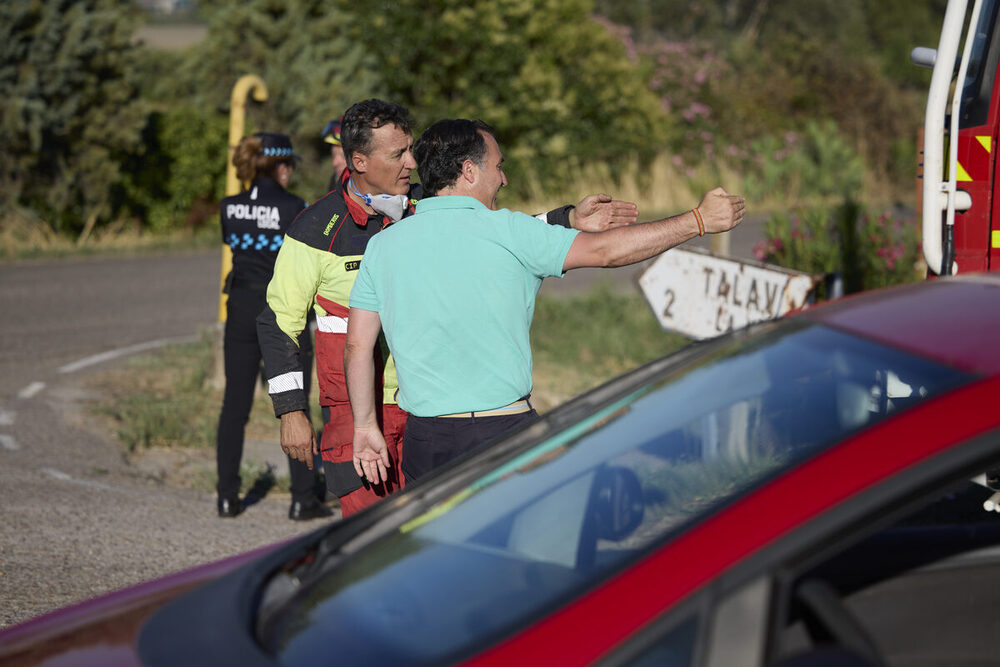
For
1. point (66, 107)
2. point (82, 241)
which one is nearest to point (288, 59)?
point (66, 107)

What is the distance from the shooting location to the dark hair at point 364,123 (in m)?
4.07

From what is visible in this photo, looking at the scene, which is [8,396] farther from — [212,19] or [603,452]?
[212,19]

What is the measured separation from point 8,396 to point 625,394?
23.0 feet

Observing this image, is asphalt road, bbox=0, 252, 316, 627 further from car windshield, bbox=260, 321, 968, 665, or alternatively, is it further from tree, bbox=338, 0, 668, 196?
tree, bbox=338, 0, 668, 196

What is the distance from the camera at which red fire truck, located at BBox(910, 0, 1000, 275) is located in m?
4.55

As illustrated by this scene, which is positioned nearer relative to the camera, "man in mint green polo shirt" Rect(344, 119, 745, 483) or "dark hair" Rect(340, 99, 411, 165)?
"man in mint green polo shirt" Rect(344, 119, 745, 483)

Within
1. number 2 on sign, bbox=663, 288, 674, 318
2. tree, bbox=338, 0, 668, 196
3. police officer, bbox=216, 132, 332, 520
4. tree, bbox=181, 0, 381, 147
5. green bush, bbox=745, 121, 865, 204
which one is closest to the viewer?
police officer, bbox=216, 132, 332, 520

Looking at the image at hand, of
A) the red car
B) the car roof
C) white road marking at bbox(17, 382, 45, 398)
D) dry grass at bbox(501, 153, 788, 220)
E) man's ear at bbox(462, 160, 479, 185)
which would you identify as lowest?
white road marking at bbox(17, 382, 45, 398)

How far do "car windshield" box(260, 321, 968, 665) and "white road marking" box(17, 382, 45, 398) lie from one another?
6844 millimetres

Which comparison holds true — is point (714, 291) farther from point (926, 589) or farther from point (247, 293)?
point (926, 589)

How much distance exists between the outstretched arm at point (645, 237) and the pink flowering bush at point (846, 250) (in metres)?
6.57

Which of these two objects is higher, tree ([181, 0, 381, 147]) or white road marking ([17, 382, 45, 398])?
tree ([181, 0, 381, 147])

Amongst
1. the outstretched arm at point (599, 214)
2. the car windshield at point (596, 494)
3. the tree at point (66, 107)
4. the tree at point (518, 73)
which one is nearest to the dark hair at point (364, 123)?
the outstretched arm at point (599, 214)

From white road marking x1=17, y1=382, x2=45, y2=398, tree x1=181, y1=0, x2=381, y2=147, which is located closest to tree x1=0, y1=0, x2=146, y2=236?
tree x1=181, y1=0, x2=381, y2=147
